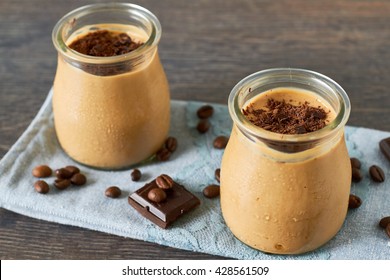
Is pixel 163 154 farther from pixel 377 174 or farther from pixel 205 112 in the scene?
pixel 377 174

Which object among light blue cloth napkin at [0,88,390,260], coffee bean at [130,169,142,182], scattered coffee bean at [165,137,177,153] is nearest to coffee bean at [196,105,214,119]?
light blue cloth napkin at [0,88,390,260]

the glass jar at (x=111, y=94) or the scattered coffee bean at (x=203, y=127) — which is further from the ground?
the glass jar at (x=111, y=94)

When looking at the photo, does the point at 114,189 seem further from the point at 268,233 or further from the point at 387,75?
the point at 387,75

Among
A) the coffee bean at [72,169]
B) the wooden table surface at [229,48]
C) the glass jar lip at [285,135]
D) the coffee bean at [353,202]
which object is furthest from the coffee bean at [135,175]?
the coffee bean at [353,202]

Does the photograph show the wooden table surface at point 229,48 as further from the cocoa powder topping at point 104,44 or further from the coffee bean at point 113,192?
the cocoa powder topping at point 104,44

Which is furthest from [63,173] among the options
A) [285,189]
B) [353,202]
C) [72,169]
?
[353,202]

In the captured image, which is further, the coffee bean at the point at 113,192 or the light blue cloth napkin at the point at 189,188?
the coffee bean at the point at 113,192

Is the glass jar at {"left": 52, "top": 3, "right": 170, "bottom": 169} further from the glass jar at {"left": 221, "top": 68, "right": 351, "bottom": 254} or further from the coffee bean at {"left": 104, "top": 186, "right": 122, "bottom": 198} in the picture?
the glass jar at {"left": 221, "top": 68, "right": 351, "bottom": 254}
